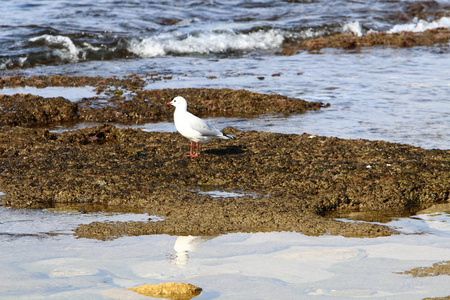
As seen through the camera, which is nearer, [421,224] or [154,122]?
[421,224]

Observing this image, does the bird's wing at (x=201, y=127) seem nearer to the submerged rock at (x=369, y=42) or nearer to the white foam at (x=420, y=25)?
the submerged rock at (x=369, y=42)

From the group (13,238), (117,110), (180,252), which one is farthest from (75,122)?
(180,252)

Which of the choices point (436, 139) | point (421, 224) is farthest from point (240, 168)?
point (436, 139)

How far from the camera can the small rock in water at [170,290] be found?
12.8ft

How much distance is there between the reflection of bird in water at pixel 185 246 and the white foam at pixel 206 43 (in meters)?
15.8

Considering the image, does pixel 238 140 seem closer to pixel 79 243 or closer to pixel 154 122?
pixel 154 122

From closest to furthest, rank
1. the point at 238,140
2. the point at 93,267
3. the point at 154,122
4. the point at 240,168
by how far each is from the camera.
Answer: the point at 93,267, the point at 240,168, the point at 238,140, the point at 154,122

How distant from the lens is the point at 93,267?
447 centimetres

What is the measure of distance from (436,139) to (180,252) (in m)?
5.74

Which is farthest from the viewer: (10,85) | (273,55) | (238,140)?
(273,55)

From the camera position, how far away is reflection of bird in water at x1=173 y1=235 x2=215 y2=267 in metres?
4.61

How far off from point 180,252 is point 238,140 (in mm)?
3683

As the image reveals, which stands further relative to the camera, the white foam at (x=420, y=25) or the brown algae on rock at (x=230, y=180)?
the white foam at (x=420, y=25)

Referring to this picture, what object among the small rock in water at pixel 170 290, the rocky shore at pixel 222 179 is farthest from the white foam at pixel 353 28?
the small rock in water at pixel 170 290
